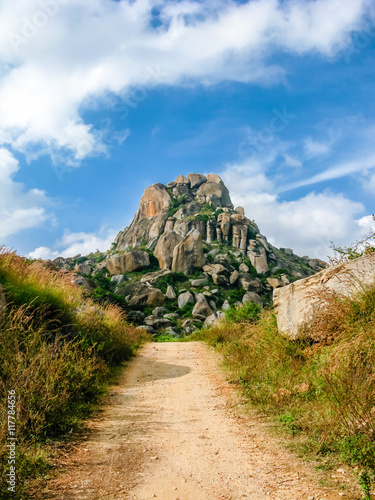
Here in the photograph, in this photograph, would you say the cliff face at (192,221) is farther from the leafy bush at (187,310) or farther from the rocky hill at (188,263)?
the leafy bush at (187,310)

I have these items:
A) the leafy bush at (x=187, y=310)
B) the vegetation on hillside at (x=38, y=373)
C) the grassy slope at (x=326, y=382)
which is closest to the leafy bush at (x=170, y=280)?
the leafy bush at (x=187, y=310)

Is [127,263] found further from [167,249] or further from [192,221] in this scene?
[192,221]

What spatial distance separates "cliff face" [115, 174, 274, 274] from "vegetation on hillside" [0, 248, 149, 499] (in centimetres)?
4152

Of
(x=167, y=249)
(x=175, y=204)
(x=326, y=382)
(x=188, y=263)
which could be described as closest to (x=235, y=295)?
(x=188, y=263)

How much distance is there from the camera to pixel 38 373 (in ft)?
15.5

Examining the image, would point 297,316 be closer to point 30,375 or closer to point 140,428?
point 140,428

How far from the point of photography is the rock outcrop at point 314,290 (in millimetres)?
6180

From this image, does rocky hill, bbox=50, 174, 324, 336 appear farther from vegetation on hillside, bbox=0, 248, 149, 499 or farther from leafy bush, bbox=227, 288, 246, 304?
vegetation on hillside, bbox=0, 248, 149, 499

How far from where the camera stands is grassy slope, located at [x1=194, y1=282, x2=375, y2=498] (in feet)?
11.5

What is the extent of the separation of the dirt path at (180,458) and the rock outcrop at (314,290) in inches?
79.2

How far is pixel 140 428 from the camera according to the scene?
16.1ft

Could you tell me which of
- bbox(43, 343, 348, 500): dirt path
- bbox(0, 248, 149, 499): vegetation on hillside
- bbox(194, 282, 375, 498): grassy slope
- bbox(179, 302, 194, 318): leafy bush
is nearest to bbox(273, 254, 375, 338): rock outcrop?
bbox(194, 282, 375, 498): grassy slope

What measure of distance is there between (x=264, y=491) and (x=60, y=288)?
24.5ft

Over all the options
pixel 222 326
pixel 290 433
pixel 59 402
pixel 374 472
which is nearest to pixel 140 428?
pixel 59 402
